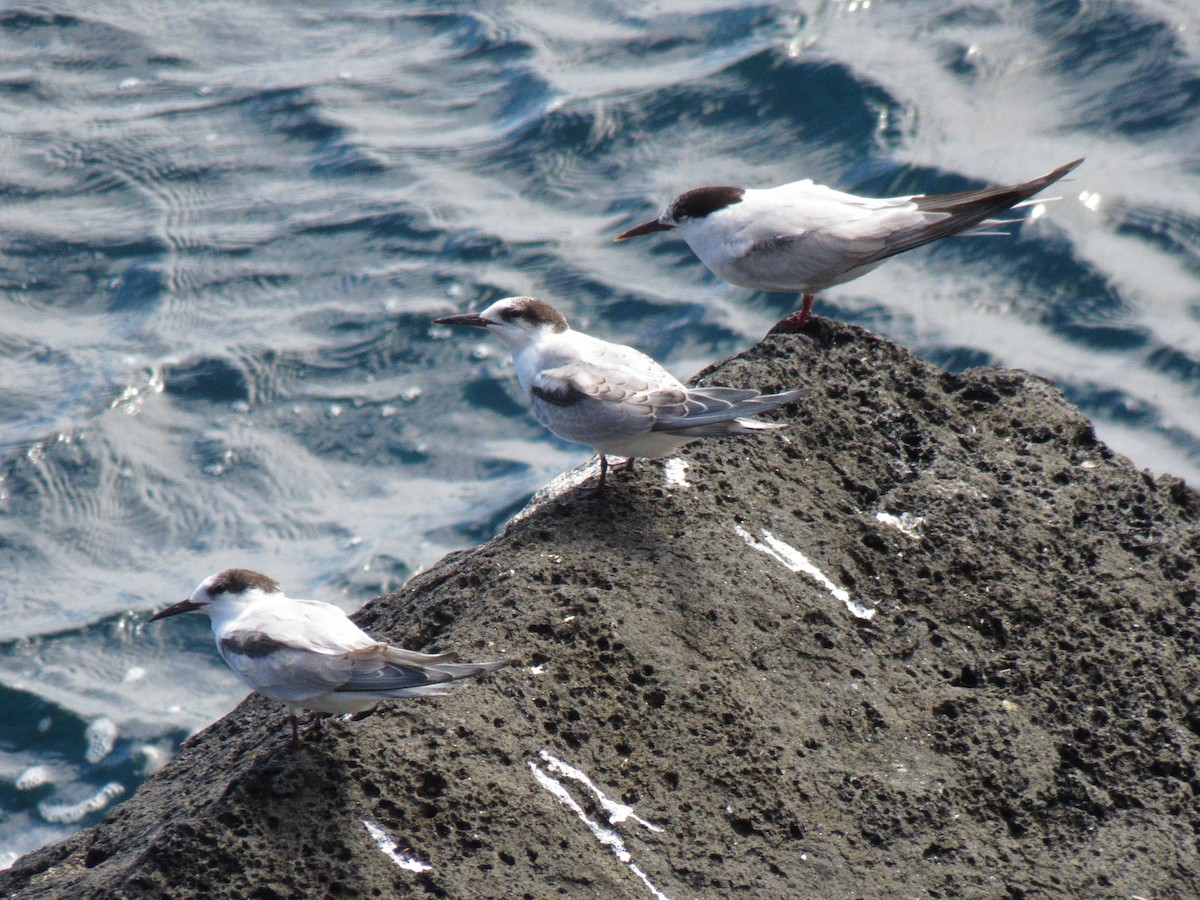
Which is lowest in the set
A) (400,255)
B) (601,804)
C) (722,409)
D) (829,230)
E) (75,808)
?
(75,808)

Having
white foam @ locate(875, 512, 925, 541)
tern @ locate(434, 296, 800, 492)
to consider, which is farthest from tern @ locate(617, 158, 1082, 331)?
white foam @ locate(875, 512, 925, 541)

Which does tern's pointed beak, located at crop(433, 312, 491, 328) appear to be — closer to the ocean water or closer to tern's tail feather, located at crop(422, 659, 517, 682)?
tern's tail feather, located at crop(422, 659, 517, 682)

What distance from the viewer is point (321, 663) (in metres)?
3.65

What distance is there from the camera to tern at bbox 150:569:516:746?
3.54 meters

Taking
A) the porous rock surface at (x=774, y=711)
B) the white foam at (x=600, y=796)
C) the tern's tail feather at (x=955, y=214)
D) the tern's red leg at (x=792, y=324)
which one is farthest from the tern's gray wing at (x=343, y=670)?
the tern's tail feather at (x=955, y=214)

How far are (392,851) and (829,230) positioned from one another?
321 centimetres

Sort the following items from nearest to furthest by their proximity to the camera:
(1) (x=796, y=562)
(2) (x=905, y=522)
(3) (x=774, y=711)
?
1. (3) (x=774, y=711)
2. (1) (x=796, y=562)
3. (2) (x=905, y=522)

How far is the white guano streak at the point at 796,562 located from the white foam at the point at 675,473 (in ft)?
0.92

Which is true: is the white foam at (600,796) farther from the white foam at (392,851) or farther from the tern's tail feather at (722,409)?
the tern's tail feather at (722,409)

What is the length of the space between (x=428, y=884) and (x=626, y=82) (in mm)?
10562

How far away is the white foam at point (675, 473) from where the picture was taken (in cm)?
452

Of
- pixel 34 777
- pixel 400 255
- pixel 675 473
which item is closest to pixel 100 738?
pixel 34 777

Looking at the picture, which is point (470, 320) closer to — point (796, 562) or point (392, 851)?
point (796, 562)

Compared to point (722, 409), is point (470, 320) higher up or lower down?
lower down
